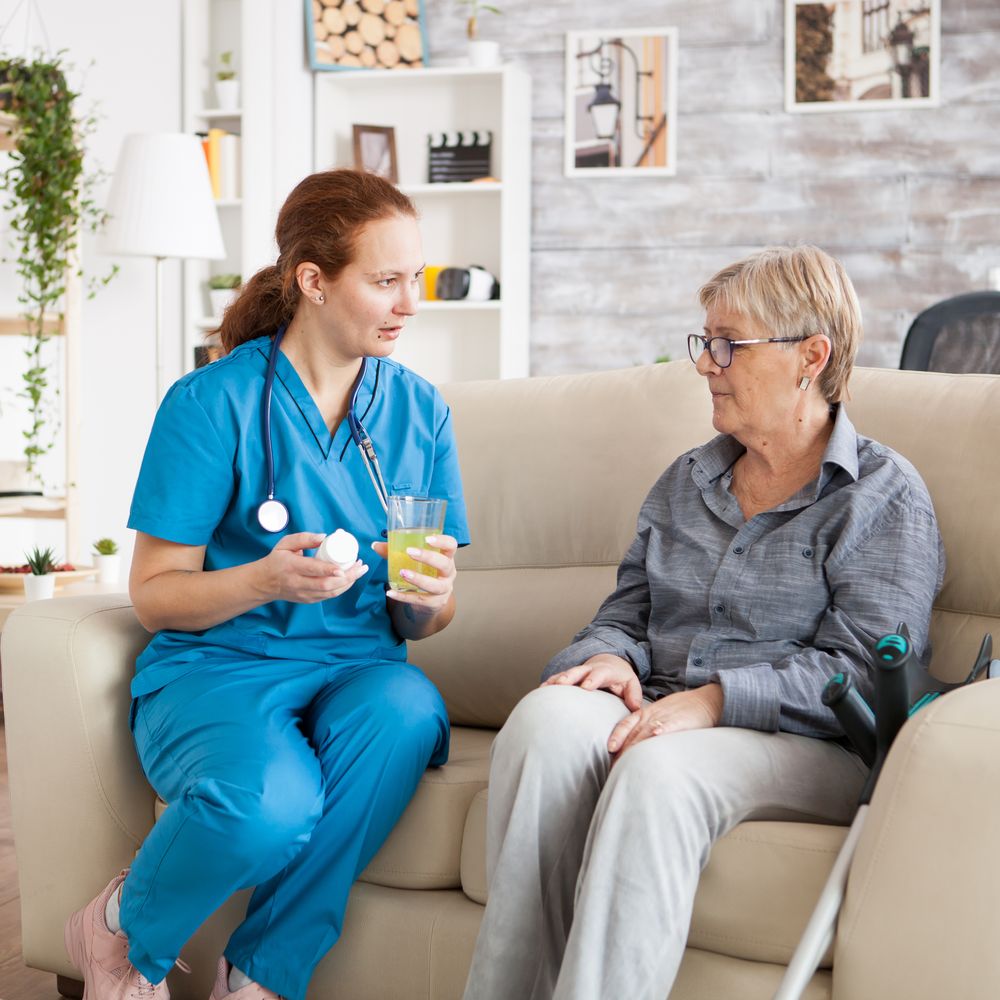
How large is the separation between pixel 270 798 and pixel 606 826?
42cm

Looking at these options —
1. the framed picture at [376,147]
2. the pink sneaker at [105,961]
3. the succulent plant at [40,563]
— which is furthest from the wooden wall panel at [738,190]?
the pink sneaker at [105,961]

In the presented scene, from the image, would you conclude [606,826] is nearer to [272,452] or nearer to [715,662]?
[715,662]

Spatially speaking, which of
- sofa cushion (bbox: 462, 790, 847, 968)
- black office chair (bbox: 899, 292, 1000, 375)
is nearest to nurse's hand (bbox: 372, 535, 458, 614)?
sofa cushion (bbox: 462, 790, 847, 968)

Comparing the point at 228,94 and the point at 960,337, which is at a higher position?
the point at 228,94

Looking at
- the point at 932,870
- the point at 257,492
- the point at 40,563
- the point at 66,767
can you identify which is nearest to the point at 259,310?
the point at 257,492

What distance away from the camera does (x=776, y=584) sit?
1.65m

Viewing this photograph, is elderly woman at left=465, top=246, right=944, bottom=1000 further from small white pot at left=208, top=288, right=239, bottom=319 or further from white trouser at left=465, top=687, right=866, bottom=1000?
small white pot at left=208, top=288, right=239, bottom=319

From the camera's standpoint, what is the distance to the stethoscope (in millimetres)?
1725

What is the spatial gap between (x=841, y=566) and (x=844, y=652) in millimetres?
111

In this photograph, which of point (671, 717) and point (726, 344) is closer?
point (671, 717)

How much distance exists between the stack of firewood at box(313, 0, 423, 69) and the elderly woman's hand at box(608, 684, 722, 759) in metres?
3.70

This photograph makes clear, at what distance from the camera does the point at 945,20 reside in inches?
171

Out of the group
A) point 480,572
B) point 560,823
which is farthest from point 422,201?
point 560,823

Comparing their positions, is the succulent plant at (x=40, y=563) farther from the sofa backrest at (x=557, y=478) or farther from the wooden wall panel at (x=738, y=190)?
the wooden wall panel at (x=738, y=190)
